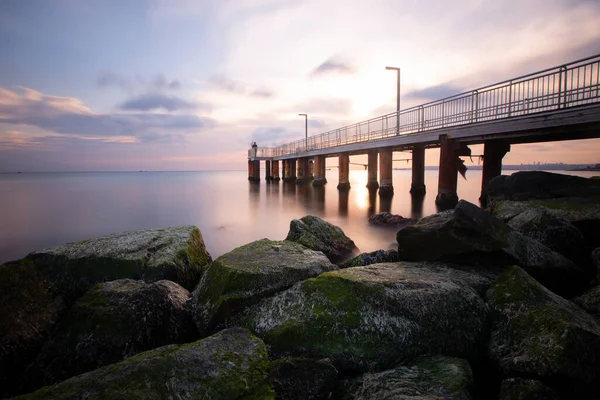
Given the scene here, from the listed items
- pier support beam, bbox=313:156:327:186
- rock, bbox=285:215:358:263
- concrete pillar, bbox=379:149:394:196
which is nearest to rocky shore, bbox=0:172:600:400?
rock, bbox=285:215:358:263

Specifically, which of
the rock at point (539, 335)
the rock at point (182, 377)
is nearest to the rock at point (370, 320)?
the rock at point (539, 335)

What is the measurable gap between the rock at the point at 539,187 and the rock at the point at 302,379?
31.7 ft

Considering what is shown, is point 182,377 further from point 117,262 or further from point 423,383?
point 117,262

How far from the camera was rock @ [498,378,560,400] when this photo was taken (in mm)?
2186

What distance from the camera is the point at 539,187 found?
10.8 m

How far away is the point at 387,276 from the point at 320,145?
29729mm

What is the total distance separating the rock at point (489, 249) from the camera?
14.3 ft

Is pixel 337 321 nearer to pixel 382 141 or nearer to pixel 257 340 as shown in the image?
pixel 257 340

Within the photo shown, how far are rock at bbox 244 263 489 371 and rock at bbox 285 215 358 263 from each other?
3.64 metres

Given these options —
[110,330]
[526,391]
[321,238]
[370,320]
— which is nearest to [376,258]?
[321,238]

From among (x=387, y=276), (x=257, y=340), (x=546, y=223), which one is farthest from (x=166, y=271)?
(x=546, y=223)

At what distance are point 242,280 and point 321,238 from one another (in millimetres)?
4062

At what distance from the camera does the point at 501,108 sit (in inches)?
516

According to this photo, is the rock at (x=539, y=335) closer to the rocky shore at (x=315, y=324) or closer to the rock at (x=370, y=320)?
the rocky shore at (x=315, y=324)
